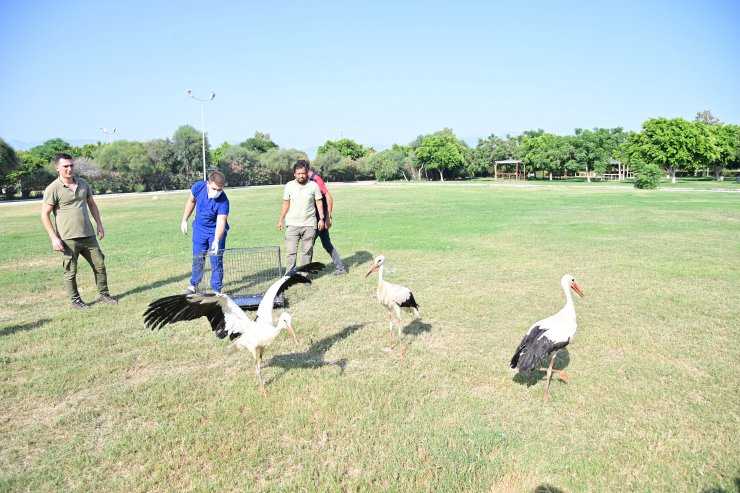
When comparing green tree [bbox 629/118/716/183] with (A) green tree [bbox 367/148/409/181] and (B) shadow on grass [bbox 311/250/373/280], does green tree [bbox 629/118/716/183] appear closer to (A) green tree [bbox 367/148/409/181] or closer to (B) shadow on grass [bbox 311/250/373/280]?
(A) green tree [bbox 367/148/409/181]

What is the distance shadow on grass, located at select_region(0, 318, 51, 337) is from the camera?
732cm

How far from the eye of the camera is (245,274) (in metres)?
10.9

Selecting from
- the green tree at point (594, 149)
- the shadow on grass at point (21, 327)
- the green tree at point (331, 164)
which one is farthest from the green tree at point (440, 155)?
the shadow on grass at point (21, 327)

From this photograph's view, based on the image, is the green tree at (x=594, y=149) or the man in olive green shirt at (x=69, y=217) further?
the green tree at (x=594, y=149)

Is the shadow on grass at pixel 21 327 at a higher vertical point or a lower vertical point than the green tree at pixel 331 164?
lower

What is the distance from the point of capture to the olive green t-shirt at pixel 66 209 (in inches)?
320

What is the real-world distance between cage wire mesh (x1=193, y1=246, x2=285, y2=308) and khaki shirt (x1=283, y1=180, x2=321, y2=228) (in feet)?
2.53

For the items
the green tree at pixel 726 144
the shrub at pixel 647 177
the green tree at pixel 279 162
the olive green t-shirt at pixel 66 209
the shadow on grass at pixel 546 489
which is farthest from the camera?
the green tree at pixel 279 162

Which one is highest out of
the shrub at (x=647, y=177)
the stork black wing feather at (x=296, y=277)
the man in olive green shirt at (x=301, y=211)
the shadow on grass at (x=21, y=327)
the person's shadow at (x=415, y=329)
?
the shrub at (x=647, y=177)

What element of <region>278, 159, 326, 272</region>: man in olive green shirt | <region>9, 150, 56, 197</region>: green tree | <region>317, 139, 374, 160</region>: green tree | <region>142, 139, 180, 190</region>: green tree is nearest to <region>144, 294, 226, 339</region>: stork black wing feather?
<region>278, 159, 326, 272</region>: man in olive green shirt

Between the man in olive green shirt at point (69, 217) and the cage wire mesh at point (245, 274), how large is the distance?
6.39 feet

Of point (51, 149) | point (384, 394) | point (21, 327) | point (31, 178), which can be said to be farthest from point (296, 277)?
point (51, 149)

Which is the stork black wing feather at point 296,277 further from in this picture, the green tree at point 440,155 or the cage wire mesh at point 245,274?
the green tree at point 440,155

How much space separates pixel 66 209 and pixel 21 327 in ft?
6.71
